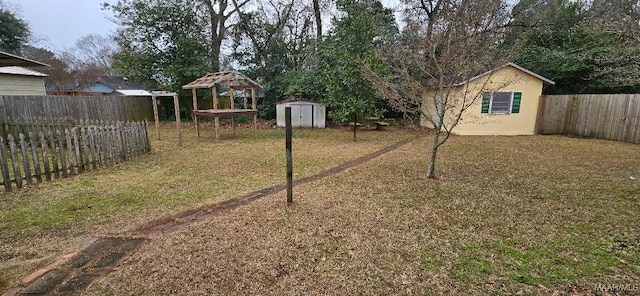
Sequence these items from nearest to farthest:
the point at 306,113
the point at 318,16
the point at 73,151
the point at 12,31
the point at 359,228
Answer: the point at 359,228
the point at 73,151
the point at 306,113
the point at 318,16
the point at 12,31

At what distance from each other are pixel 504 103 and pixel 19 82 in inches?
804

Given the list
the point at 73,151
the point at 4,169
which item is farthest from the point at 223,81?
the point at 4,169

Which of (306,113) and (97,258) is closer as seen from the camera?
(97,258)

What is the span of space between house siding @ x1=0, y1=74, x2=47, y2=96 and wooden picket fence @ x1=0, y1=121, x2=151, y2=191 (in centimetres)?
636

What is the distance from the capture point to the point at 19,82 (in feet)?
39.8

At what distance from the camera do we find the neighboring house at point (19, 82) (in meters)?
Answer: 11.4

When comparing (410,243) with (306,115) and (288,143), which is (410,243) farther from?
(306,115)

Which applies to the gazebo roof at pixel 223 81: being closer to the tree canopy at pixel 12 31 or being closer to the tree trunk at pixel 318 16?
the tree trunk at pixel 318 16

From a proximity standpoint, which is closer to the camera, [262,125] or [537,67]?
[537,67]

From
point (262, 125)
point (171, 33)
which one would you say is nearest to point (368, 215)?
point (262, 125)

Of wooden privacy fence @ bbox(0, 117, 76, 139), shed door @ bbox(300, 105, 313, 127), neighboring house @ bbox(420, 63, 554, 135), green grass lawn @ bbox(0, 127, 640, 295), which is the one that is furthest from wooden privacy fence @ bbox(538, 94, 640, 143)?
wooden privacy fence @ bbox(0, 117, 76, 139)

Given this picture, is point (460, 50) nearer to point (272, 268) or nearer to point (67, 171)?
point (272, 268)

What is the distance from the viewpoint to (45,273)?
252cm

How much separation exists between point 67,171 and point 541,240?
7737mm
